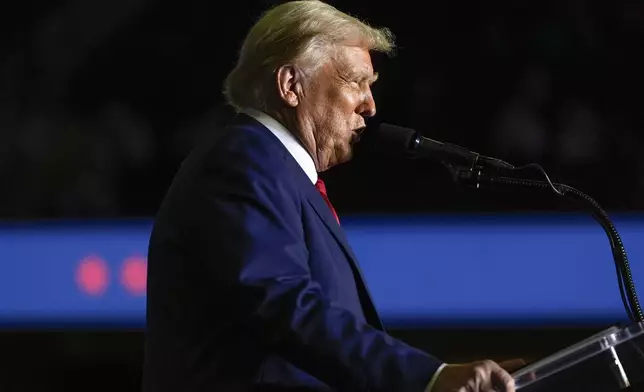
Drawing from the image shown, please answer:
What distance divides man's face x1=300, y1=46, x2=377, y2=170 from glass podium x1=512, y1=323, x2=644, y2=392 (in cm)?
54

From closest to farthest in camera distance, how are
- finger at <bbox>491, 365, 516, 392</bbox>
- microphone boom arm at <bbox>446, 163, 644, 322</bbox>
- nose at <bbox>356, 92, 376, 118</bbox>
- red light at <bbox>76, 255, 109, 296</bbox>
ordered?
finger at <bbox>491, 365, 516, 392</bbox>
microphone boom arm at <bbox>446, 163, 644, 322</bbox>
nose at <bbox>356, 92, 376, 118</bbox>
red light at <bbox>76, 255, 109, 296</bbox>

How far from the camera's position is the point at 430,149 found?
157 centimetres

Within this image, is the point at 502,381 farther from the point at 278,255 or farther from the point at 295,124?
the point at 295,124

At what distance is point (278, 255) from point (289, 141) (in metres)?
0.29

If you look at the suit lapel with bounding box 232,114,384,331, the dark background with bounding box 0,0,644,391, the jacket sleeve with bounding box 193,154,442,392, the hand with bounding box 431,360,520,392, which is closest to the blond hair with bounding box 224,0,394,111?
the suit lapel with bounding box 232,114,384,331

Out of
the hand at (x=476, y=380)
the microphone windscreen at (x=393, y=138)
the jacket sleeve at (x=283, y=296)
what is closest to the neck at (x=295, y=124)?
the microphone windscreen at (x=393, y=138)

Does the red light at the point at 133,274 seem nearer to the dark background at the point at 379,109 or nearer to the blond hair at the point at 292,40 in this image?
the dark background at the point at 379,109

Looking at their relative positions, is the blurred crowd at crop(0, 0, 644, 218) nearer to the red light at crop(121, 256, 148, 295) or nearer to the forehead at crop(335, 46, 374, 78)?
the red light at crop(121, 256, 148, 295)

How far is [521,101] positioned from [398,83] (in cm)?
33

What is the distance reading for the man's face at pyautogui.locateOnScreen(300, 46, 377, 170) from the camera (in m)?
1.68

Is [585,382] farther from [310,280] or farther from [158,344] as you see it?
[158,344]

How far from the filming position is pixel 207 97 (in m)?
2.91

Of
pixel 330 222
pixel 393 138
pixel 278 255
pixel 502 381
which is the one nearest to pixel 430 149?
pixel 393 138

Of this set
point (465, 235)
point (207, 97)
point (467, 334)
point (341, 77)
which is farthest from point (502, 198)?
point (341, 77)
